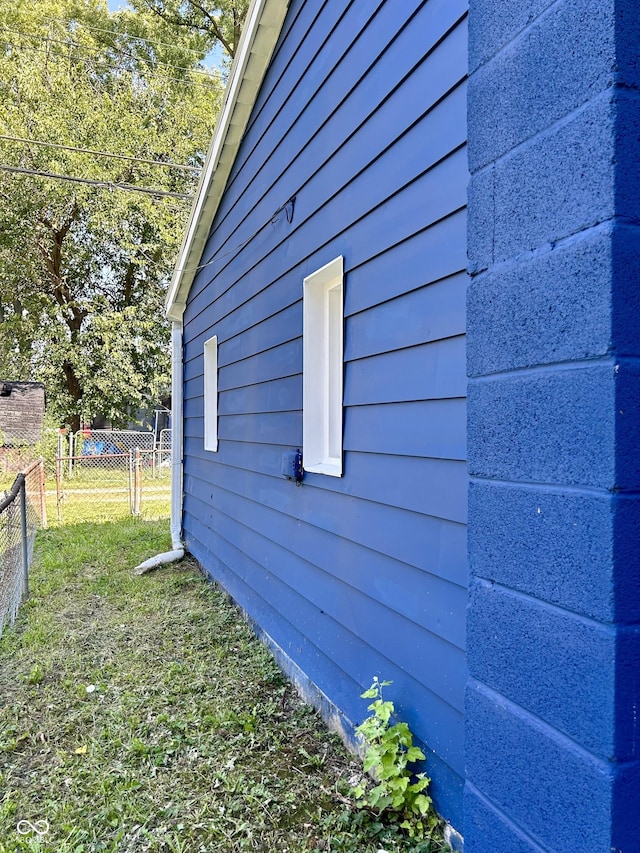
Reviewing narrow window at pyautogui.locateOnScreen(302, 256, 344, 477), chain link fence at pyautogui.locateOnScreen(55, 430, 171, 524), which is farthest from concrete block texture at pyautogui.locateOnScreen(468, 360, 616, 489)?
chain link fence at pyautogui.locateOnScreen(55, 430, 171, 524)

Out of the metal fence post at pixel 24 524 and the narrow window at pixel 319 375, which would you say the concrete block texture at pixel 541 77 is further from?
the metal fence post at pixel 24 524

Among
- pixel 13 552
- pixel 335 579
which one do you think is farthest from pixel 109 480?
pixel 335 579

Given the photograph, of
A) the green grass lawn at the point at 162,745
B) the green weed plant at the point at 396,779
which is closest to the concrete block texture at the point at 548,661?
the green weed plant at the point at 396,779

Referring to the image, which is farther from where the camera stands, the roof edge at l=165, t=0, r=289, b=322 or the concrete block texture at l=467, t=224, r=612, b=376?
the roof edge at l=165, t=0, r=289, b=322

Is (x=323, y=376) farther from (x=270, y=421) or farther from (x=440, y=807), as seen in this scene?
(x=440, y=807)

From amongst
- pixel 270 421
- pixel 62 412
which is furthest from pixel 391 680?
pixel 62 412

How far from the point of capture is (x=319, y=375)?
3.40 m

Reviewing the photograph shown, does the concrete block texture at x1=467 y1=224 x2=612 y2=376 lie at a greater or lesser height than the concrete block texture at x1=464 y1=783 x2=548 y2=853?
greater

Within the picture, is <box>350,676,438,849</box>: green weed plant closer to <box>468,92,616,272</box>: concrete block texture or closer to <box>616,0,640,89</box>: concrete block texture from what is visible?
<box>468,92,616,272</box>: concrete block texture

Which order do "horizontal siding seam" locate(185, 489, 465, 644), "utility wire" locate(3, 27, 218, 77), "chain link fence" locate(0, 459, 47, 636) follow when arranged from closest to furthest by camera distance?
"horizontal siding seam" locate(185, 489, 465, 644) < "chain link fence" locate(0, 459, 47, 636) < "utility wire" locate(3, 27, 218, 77)

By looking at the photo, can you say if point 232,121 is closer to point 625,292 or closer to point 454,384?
point 454,384

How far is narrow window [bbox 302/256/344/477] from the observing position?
3371mm

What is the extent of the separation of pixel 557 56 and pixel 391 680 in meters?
2.27

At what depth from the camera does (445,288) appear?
2.05 m
